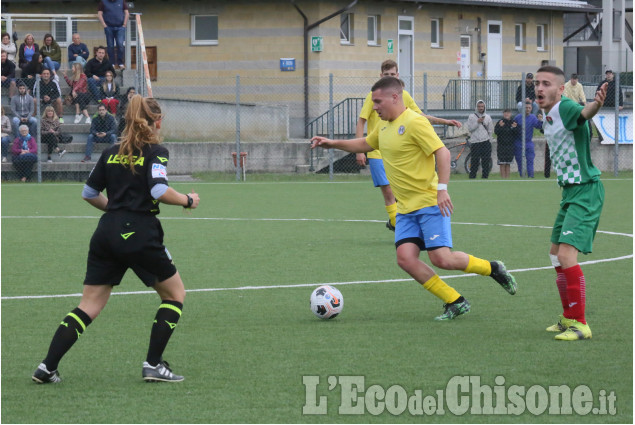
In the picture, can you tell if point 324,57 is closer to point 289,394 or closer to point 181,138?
point 181,138

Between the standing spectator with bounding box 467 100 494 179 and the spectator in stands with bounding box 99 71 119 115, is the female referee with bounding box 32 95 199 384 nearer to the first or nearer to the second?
the spectator in stands with bounding box 99 71 119 115

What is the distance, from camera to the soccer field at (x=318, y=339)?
5.94m

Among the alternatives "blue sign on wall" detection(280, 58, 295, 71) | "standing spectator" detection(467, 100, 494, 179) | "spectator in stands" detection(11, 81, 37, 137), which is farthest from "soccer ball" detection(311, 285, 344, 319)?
"blue sign on wall" detection(280, 58, 295, 71)

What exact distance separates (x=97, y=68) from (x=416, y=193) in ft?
68.0

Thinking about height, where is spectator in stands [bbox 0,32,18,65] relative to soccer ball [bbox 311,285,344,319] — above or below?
above

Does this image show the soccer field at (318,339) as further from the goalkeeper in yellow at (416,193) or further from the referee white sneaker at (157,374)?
the goalkeeper in yellow at (416,193)

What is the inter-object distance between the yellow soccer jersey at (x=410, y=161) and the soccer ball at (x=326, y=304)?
0.84m

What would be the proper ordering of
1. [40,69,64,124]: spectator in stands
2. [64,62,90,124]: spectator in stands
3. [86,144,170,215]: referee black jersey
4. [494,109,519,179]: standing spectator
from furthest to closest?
1. [494,109,519,179]: standing spectator
2. [64,62,90,124]: spectator in stands
3. [40,69,64,124]: spectator in stands
4. [86,144,170,215]: referee black jersey

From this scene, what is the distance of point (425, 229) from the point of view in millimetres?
8453

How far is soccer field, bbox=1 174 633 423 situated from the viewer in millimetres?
5941

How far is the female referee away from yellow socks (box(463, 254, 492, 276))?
278 cm

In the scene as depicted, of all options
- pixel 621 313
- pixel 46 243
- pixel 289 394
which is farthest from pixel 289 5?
pixel 289 394

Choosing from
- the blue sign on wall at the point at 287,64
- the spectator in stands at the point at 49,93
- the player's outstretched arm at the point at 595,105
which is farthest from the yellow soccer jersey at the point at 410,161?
the blue sign on wall at the point at 287,64

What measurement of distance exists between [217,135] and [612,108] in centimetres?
1055
